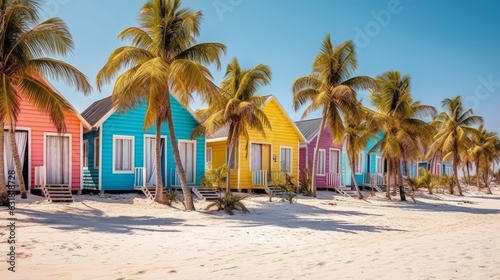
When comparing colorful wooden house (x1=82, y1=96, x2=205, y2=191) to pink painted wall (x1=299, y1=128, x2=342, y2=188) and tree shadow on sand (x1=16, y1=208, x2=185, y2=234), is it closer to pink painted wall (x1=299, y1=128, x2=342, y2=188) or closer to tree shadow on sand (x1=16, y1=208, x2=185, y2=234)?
tree shadow on sand (x1=16, y1=208, x2=185, y2=234)

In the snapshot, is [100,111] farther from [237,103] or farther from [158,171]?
[237,103]

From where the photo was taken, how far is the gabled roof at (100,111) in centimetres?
2194

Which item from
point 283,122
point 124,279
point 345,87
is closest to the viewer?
point 124,279

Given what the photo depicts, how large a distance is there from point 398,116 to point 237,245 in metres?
18.2

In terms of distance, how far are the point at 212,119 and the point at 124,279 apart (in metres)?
15.4

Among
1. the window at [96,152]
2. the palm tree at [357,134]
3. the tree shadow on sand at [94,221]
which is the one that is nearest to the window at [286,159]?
the palm tree at [357,134]

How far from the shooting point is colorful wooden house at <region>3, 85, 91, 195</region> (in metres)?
19.9

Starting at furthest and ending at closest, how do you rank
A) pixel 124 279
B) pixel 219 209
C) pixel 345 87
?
pixel 345 87
pixel 219 209
pixel 124 279

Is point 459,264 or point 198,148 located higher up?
point 198,148

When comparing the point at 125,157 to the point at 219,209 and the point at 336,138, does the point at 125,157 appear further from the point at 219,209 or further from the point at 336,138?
the point at 336,138

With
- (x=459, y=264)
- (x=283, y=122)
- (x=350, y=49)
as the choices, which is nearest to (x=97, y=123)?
(x=283, y=122)

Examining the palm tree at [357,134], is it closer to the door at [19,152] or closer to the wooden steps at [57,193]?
the wooden steps at [57,193]

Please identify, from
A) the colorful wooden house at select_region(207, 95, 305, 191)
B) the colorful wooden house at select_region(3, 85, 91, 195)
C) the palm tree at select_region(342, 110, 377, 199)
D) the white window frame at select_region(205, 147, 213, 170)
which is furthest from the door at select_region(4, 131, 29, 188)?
the palm tree at select_region(342, 110, 377, 199)

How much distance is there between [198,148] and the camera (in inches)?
974
